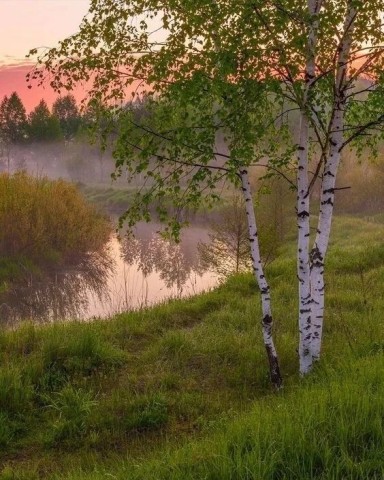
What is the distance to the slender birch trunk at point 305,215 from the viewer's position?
6855 millimetres

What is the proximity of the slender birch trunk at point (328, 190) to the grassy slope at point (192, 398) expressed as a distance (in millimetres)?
742

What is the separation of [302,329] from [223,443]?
3.43m

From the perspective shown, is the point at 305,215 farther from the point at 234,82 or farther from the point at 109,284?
the point at 109,284

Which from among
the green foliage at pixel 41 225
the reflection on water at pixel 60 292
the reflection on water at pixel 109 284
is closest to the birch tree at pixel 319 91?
the reflection on water at pixel 109 284

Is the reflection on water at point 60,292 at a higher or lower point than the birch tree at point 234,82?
lower

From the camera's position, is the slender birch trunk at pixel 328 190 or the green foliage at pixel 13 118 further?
the green foliage at pixel 13 118

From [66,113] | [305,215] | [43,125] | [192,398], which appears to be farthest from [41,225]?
[66,113]

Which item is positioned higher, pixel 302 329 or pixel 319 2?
pixel 319 2

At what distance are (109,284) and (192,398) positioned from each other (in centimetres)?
1745

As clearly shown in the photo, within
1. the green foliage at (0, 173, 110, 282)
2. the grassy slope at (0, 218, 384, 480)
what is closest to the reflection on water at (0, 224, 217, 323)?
the green foliage at (0, 173, 110, 282)

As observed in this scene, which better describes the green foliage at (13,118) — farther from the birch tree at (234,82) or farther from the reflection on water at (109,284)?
the birch tree at (234,82)

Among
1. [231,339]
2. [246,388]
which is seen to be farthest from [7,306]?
→ [246,388]

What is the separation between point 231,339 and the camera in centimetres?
932

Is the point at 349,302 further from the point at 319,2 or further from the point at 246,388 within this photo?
the point at 319,2
